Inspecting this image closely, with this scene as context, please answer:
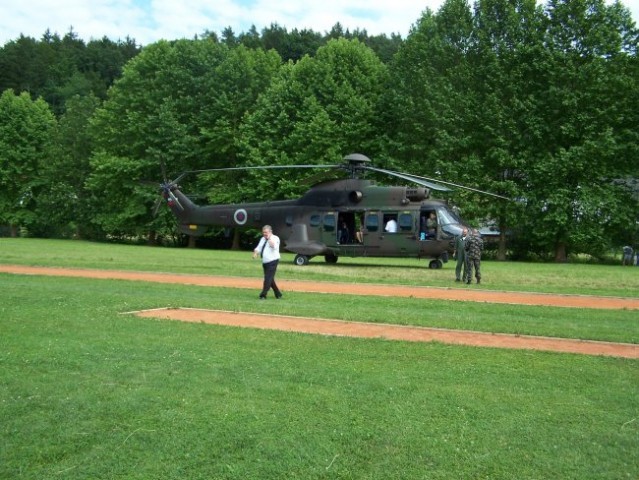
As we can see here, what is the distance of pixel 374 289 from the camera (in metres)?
18.5

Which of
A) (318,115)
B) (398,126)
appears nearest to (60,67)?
(318,115)

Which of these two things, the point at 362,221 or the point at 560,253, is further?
the point at 560,253

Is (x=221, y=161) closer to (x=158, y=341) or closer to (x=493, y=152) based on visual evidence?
(x=493, y=152)

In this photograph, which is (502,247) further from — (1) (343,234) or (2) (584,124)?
(1) (343,234)

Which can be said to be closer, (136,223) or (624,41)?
(624,41)

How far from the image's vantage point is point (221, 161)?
55.0m

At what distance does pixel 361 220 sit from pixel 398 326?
16759mm

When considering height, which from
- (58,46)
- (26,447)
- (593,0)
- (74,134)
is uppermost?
(58,46)

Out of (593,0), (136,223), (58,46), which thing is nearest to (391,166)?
(593,0)

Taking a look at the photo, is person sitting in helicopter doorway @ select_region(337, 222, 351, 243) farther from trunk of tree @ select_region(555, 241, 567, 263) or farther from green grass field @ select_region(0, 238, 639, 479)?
trunk of tree @ select_region(555, 241, 567, 263)

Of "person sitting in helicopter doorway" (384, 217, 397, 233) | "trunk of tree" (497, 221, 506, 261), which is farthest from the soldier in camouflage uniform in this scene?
"trunk of tree" (497, 221, 506, 261)

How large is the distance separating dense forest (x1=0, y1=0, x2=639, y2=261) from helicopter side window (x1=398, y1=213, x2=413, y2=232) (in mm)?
4656

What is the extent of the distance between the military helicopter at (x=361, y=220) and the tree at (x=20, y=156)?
43.8 m

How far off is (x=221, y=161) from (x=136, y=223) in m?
9.02
